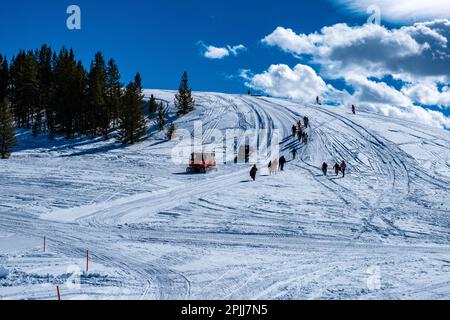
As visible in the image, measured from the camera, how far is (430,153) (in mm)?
43844

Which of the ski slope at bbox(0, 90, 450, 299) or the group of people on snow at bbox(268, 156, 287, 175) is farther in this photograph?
the group of people on snow at bbox(268, 156, 287, 175)

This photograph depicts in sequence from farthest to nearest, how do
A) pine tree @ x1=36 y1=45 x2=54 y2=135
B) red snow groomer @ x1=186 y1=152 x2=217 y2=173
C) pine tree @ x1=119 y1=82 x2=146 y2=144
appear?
1. pine tree @ x1=36 y1=45 x2=54 y2=135
2. pine tree @ x1=119 y1=82 x2=146 y2=144
3. red snow groomer @ x1=186 y1=152 x2=217 y2=173

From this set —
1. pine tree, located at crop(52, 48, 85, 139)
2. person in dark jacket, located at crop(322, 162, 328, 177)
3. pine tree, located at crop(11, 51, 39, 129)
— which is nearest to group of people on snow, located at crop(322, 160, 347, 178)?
person in dark jacket, located at crop(322, 162, 328, 177)

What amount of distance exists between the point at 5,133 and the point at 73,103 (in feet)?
45.1

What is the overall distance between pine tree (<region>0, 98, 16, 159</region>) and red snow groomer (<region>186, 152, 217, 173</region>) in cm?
2143

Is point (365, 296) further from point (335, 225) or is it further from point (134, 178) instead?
point (134, 178)

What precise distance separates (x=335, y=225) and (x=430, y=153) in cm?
2656

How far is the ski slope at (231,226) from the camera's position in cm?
1366

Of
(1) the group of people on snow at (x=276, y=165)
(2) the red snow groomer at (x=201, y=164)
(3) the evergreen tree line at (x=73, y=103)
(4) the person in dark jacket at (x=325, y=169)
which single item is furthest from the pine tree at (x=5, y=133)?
(4) the person in dark jacket at (x=325, y=169)

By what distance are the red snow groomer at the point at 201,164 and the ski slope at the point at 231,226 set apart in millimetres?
936

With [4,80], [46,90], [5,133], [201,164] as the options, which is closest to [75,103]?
[46,90]

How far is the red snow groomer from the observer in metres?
36.9

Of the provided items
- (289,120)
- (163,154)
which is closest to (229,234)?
(163,154)

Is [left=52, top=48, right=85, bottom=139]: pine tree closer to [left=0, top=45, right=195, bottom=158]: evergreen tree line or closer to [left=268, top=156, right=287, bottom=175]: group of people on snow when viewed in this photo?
[left=0, top=45, right=195, bottom=158]: evergreen tree line
